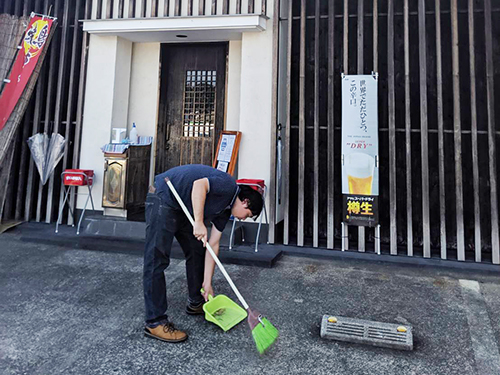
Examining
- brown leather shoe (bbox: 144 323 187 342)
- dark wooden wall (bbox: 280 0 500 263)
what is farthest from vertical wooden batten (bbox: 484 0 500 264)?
brown leather shoe (bbox: 144 323 187 342)

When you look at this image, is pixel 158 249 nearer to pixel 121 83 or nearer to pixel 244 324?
pixel 244 324

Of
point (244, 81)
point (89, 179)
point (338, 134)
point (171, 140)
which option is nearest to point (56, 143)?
point (89, 179)

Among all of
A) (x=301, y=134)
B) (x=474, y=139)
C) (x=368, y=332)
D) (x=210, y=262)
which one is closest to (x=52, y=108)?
(x=301, y=134)

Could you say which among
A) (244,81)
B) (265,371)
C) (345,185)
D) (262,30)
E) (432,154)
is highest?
(262,30)

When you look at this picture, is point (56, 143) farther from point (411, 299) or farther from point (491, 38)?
point (491, 38)

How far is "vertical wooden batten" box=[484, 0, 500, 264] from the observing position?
5371 millimetres

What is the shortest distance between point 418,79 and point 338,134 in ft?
5.30

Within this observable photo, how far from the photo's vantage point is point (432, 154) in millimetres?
5934

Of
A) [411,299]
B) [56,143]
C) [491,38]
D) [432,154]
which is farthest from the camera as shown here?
[56,143]

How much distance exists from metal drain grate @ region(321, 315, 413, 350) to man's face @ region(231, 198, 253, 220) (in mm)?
1204

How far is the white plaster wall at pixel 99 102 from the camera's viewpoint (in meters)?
6.73

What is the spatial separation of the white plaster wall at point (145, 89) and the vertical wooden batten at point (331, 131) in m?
3.46

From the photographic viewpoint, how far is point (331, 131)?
6.00m

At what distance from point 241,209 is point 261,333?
0.98 m
